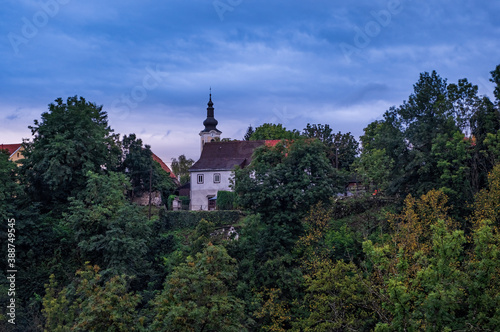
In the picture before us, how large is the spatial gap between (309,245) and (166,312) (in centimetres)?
1015

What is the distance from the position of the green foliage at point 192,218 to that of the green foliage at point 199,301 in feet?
58.9

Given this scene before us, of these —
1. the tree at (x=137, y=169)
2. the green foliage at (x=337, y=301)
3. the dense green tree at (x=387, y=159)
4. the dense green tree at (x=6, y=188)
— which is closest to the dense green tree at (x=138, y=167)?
the tree at (x=137, y=169)

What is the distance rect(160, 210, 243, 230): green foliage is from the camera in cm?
3591

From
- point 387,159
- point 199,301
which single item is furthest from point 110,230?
point 387,159

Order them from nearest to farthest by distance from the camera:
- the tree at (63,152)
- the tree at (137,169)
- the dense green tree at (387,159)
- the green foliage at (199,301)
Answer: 1. the green foliage at (199,301)
2. the dense green tree at (387,159)
3. the tree at (63,152)
4. the tree at (137,169)

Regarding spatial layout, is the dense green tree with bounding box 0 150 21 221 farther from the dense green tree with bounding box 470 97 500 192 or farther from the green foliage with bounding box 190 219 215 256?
the dense green tree with bounding box 470 97 500 192

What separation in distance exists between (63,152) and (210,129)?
37860mm

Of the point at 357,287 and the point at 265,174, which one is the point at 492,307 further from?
the point at 265,174

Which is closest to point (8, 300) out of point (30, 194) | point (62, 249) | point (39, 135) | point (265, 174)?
point (62, 249)

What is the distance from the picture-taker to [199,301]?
16531mm

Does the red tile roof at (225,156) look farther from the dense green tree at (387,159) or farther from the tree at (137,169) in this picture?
the dense green tree at (387,159)

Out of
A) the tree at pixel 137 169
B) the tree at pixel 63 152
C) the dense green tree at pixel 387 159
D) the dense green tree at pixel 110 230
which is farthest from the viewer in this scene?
the tree at pixel 137 169

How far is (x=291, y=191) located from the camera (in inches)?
953

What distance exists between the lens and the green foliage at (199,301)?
1562 cm
